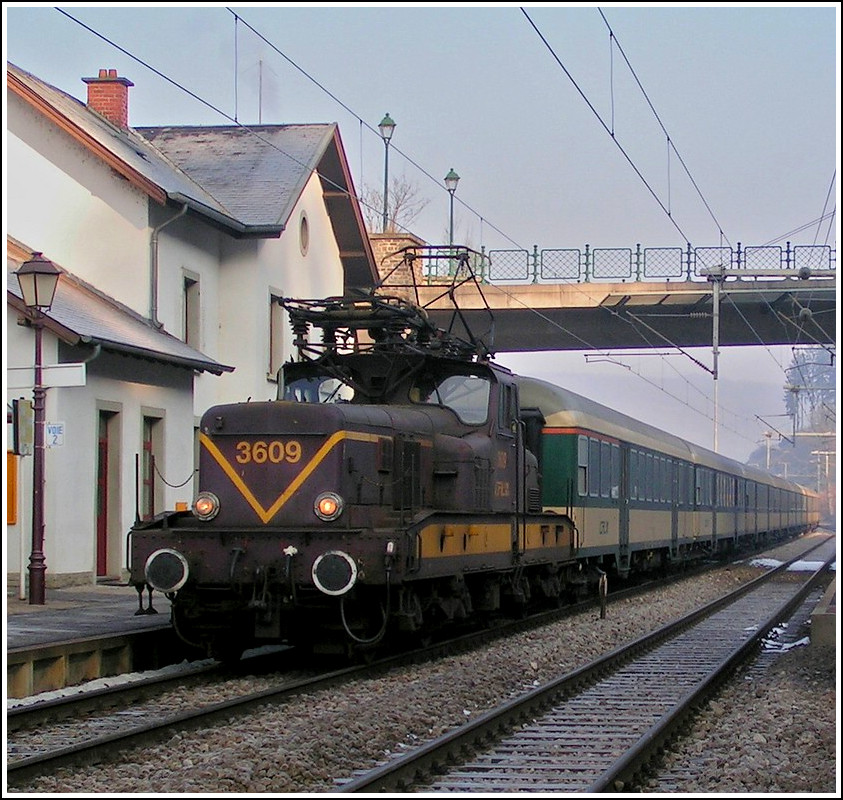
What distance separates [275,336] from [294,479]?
17.1 meters

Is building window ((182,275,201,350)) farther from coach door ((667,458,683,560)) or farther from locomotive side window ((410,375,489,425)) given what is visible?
locomotive side window ((410,375,489,425))

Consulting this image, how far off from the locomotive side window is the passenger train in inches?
0.6

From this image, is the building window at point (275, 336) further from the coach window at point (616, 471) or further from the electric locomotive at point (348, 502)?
the electric locomotive at point (348, 502)

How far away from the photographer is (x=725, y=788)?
862cm

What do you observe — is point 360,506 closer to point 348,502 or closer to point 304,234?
point 348,502

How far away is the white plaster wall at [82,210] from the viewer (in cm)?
2441

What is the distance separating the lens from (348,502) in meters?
13.1

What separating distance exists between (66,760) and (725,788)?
13.5 ft

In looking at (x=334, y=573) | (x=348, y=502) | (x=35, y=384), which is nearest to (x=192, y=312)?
(x=35, y=384)

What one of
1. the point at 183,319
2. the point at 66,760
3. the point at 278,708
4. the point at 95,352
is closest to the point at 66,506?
the point at 95,352

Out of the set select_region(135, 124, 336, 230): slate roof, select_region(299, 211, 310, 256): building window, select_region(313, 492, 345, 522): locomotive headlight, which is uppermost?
select_region(135, 124, 336, 230): slate roof

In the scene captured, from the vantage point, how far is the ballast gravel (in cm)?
861

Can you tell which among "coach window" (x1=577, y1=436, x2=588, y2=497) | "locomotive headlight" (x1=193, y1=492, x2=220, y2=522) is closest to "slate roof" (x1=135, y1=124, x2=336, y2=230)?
"coach window" (x1=577, y1=436, x2=588, y2=497)

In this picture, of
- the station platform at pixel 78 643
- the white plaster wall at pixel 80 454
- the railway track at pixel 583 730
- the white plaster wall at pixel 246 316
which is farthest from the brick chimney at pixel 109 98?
the railway track at pixel 583 730
